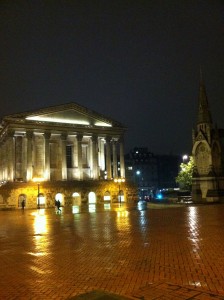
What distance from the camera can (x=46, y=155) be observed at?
5894 centimetres

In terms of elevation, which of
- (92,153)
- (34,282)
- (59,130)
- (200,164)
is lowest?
(34,282)

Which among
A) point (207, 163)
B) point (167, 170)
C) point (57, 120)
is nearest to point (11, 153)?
point (57, 120)

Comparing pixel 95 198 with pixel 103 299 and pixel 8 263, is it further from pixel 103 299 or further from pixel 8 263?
pixel 103 299

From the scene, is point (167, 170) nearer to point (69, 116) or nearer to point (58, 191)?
point (69, 116)

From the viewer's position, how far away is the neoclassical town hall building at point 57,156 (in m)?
54.9

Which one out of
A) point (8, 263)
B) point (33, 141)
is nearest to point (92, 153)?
point (33, 141)

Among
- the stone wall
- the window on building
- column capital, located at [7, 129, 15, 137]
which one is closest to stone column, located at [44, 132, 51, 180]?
the stone wall

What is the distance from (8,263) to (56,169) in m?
52.6

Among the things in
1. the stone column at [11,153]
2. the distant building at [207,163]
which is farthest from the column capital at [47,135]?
the distant building at [207,163]

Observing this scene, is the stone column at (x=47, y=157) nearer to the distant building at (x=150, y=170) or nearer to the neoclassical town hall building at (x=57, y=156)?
the neoclassical town hall building at (x=57, y=156)

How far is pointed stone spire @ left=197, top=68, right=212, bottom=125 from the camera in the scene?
4826 centimetres

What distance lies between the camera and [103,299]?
6.83 meters

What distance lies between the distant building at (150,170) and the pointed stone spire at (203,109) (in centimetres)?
7031

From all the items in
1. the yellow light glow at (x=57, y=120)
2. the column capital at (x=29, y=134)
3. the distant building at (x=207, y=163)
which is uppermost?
the yellow light glow at (x=57, y=120)
